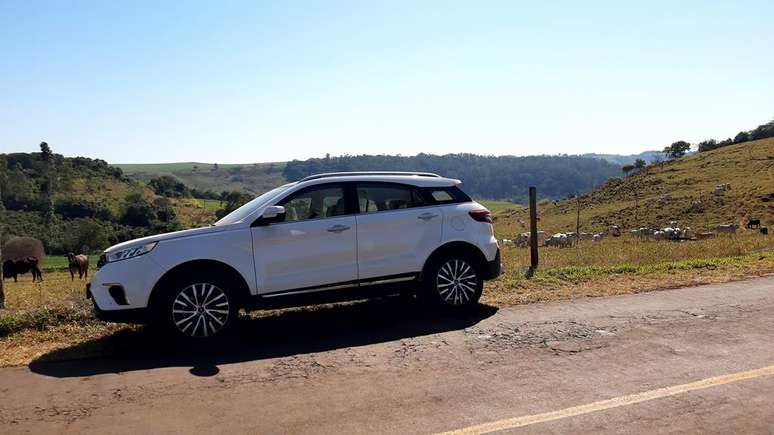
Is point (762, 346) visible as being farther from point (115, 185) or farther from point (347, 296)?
point (115, 185)

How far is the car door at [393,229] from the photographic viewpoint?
7.51 meters

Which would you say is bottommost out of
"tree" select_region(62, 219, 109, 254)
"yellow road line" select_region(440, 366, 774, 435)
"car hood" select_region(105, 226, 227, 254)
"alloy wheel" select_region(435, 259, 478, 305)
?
"tree" select_region(62, 219, 109, 254)

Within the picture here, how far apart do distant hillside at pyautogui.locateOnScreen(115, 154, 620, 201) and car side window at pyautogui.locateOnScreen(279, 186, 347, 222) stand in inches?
4618

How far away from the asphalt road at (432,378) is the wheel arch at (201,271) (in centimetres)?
51

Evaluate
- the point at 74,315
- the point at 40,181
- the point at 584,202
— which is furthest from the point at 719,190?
the point at 40,181

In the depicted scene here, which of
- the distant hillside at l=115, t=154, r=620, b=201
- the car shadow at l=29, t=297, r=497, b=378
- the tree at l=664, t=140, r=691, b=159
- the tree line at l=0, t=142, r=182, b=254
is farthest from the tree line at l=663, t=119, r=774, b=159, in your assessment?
the car shadow at l=29, t=297, r=497, b=378

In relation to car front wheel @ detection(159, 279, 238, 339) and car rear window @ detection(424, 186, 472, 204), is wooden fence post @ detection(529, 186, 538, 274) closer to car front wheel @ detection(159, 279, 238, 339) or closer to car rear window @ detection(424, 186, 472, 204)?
car rear window @ detection(424, 186, 472, 204)

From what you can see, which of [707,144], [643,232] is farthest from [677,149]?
[643,232]

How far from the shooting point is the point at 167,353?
21.2 ft

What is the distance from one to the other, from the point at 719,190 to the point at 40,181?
97754 millimetres

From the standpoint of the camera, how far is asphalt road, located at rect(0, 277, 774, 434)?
14.9ft

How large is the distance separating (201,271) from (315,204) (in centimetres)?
152

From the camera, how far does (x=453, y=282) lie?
793 centimetres

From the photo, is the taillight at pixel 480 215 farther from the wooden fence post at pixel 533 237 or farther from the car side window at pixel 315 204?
the wooden fence post at pixel 533 237
